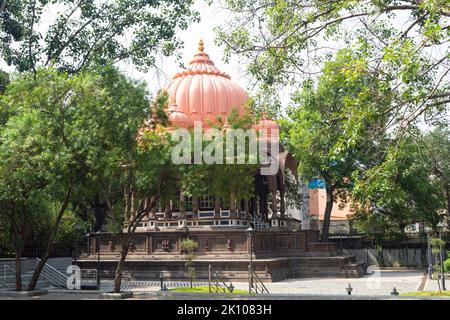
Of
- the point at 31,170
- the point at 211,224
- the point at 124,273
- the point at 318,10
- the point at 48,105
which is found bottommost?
the point at 124,273

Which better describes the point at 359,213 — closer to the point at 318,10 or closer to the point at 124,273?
the point at 124,273

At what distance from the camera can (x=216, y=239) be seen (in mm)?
26250

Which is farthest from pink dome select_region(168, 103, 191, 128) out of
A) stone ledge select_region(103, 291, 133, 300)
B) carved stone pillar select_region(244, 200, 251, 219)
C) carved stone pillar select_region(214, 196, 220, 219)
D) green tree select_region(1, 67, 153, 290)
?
stone ledge select_region(103, 291, 133, 300)

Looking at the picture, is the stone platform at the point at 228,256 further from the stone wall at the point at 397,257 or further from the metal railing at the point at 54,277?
the stone wall at the point at 397,257

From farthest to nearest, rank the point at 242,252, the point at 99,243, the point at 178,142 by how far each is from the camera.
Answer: the point at 99,243 → the point at 242,252 → the point at 178,142

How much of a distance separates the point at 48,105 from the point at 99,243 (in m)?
13.1

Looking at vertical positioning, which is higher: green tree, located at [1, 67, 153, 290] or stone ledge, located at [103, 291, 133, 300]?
green tree, located at [1, 67, 153, 290]

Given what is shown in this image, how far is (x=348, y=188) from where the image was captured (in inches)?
1286

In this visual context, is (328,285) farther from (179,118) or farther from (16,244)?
(16,244)

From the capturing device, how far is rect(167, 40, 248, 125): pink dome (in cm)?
3156

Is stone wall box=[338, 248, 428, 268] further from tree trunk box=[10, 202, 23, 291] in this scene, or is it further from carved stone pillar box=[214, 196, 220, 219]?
tree trunk box=[10, 202, 23, 291]

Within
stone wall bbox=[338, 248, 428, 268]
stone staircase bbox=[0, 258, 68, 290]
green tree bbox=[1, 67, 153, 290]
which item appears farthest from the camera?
stone wall bbox=[338, 248, 428, 268]

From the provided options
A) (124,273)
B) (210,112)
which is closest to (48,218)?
(124,273)

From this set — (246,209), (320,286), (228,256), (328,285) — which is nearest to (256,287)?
(320,286)
